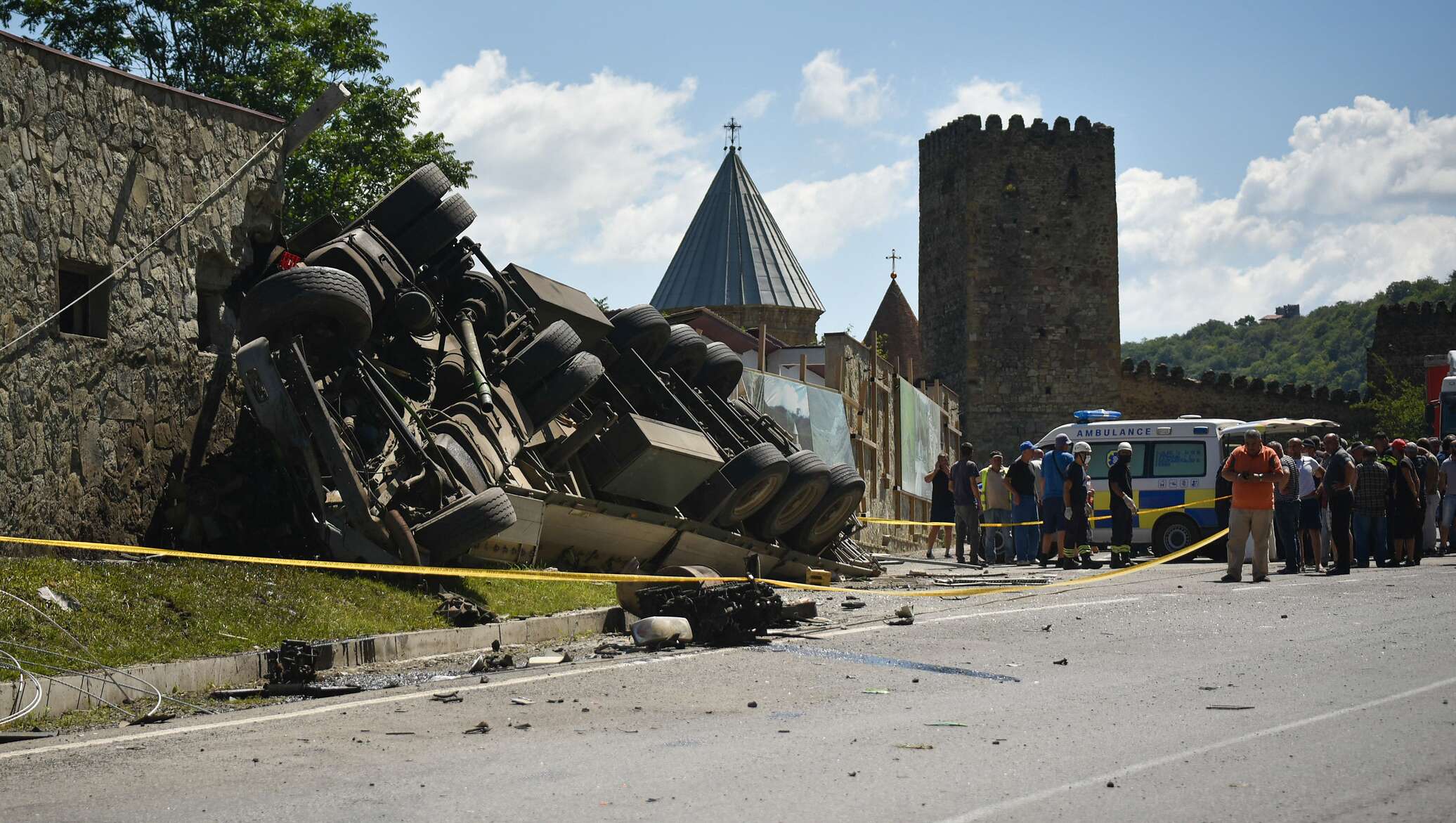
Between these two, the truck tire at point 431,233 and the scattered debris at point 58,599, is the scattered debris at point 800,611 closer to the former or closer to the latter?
the scattered debris at point 58,599

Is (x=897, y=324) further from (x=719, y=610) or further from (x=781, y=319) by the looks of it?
(x=719, y=610)

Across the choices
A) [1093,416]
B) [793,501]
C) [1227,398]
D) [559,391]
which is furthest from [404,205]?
[1227,398]

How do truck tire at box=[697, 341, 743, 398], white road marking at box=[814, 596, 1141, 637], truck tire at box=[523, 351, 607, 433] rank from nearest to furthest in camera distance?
white road marking at box=[814, 596, 1141, 637] < truck tire at box=[523, 351, 607, 433] < truck tire at box=[697, 341, 743, 398]

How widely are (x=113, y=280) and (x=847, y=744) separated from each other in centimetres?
887

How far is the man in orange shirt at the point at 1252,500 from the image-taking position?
1647 cm

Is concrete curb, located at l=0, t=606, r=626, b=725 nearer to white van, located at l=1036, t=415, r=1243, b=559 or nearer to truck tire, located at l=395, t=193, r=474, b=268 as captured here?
truck tire, located at l=395, t=193, r=474, b=268

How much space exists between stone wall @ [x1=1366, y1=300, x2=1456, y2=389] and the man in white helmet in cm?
5109

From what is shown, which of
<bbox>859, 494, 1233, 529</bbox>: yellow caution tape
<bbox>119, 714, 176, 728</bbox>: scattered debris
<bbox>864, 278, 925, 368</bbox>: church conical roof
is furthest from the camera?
<bbox>864, 278, 925, 368</bbox>: church conical roof

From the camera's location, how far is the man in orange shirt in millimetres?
16469

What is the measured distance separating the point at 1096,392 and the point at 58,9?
151ft

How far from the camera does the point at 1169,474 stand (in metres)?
24.0

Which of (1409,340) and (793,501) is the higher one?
(1409,340)

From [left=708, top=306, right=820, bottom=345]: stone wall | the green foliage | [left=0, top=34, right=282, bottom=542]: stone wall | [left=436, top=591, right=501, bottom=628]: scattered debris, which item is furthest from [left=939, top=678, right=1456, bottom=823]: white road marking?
[left=708, top=306, right=820, bottom=345]: stone wall

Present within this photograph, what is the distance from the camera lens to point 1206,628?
1154 centimetres
